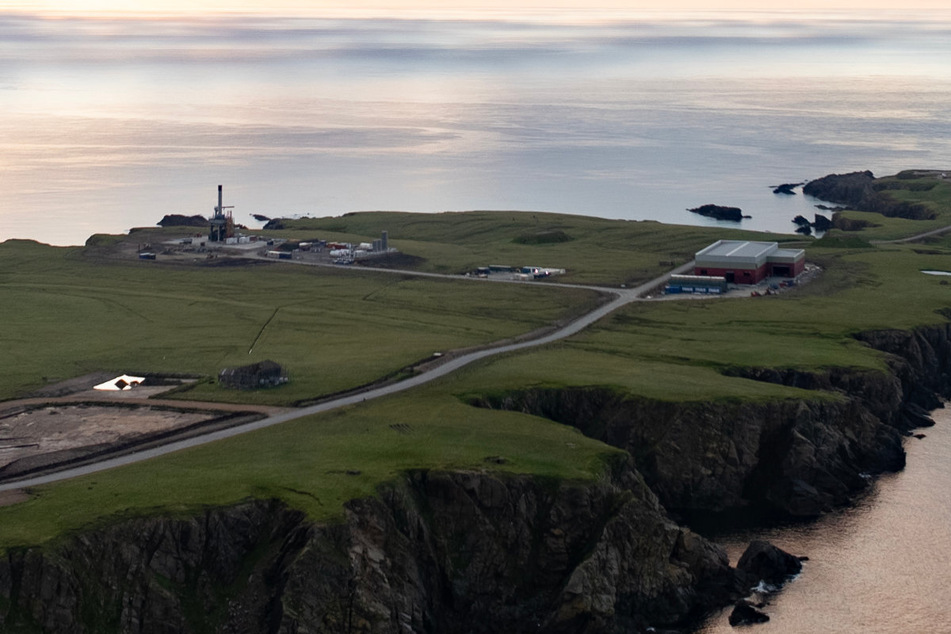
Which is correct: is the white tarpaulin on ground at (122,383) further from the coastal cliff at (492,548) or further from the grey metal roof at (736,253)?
the grey metal roof at (736,253)

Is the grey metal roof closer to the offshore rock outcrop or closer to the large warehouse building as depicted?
the large warehouse building

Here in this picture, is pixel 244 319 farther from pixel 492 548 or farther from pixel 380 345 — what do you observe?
pixel 492 548

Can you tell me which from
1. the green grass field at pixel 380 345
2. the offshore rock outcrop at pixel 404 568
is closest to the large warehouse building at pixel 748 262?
the green grass field at pixel 380 345

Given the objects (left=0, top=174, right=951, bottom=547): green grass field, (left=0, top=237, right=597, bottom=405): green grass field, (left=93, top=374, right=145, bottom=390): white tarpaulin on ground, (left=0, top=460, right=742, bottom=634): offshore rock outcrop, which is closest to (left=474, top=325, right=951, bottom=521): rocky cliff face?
(left=0, top=174, right=951, bottom=547): green grass field

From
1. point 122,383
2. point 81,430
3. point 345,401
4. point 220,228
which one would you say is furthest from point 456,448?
point 220,228

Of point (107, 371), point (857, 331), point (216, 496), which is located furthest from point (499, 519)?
point (857, 331)

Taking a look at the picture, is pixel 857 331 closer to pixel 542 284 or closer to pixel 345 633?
pixel 542 284
